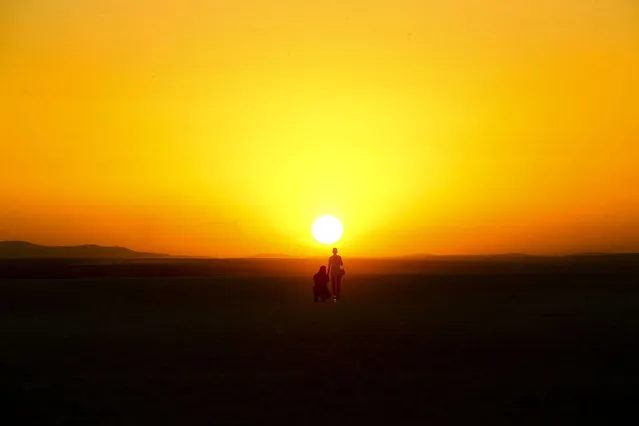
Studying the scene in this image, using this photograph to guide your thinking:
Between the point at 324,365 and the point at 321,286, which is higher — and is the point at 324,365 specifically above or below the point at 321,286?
below

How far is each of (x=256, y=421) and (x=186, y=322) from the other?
34.2 feet

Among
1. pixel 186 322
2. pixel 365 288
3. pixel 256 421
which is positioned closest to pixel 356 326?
pixel 186 322

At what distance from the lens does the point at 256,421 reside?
31.4ft

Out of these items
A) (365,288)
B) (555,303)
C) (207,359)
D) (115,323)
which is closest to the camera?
(207,359)

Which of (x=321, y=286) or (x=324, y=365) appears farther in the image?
(x=321, y=286)

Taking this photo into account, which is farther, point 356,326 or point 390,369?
point 356,326

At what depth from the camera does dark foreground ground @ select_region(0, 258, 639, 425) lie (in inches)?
395

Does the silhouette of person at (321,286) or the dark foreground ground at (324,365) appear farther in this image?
the silhouette of person at (321,286)

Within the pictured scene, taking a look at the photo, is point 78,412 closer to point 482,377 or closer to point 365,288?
point 482,377

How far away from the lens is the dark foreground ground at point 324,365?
10.0m

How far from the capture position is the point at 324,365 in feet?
42.2

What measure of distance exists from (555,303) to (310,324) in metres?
9.21

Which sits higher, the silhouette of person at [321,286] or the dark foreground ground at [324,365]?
the silhouette of person at [321,286]

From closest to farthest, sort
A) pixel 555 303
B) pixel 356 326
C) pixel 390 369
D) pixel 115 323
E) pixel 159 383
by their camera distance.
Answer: pixel 159 383
pixel 390 369
pixel 356 326
pixel 115 323
pixel 555 303
